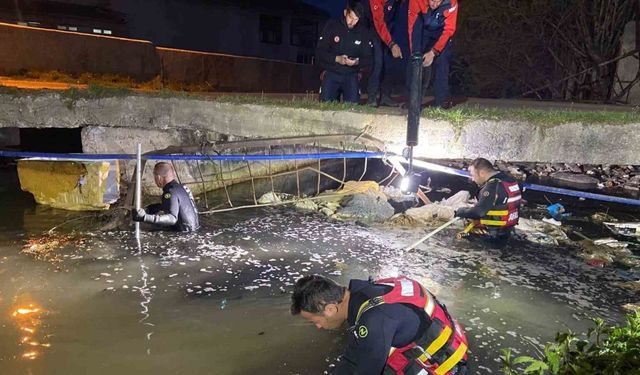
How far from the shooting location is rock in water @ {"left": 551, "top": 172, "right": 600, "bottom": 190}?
9555 millimetres

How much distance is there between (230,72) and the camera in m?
15.4

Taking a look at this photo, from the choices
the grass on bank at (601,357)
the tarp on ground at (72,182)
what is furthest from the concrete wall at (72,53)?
the grass on bank at (601,357)

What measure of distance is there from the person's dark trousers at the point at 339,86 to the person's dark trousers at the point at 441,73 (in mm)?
1381

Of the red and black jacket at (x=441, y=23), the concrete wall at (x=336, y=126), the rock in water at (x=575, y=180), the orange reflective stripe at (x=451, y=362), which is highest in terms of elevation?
the red and black jacket at (x=441, y=23)

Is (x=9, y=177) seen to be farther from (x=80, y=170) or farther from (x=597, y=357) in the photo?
(x=597, y=357)

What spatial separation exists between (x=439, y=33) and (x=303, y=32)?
80.4 ft

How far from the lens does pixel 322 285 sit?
253 cm

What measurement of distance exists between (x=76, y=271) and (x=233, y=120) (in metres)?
4.13

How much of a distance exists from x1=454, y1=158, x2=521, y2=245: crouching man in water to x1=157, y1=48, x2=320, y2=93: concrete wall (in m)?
10.3

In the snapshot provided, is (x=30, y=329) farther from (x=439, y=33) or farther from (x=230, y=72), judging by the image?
(x=230, y=72)

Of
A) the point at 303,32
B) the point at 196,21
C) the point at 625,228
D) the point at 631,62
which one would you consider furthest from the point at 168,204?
the point at 303,32

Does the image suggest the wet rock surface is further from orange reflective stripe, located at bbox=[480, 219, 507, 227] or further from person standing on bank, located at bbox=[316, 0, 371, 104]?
orange reflective stripe, located at bbox=[480, 219, 507, 227]

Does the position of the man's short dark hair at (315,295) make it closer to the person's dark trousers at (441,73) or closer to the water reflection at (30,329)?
the water reflection at (30,329)

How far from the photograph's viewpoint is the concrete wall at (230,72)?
45.1ft
